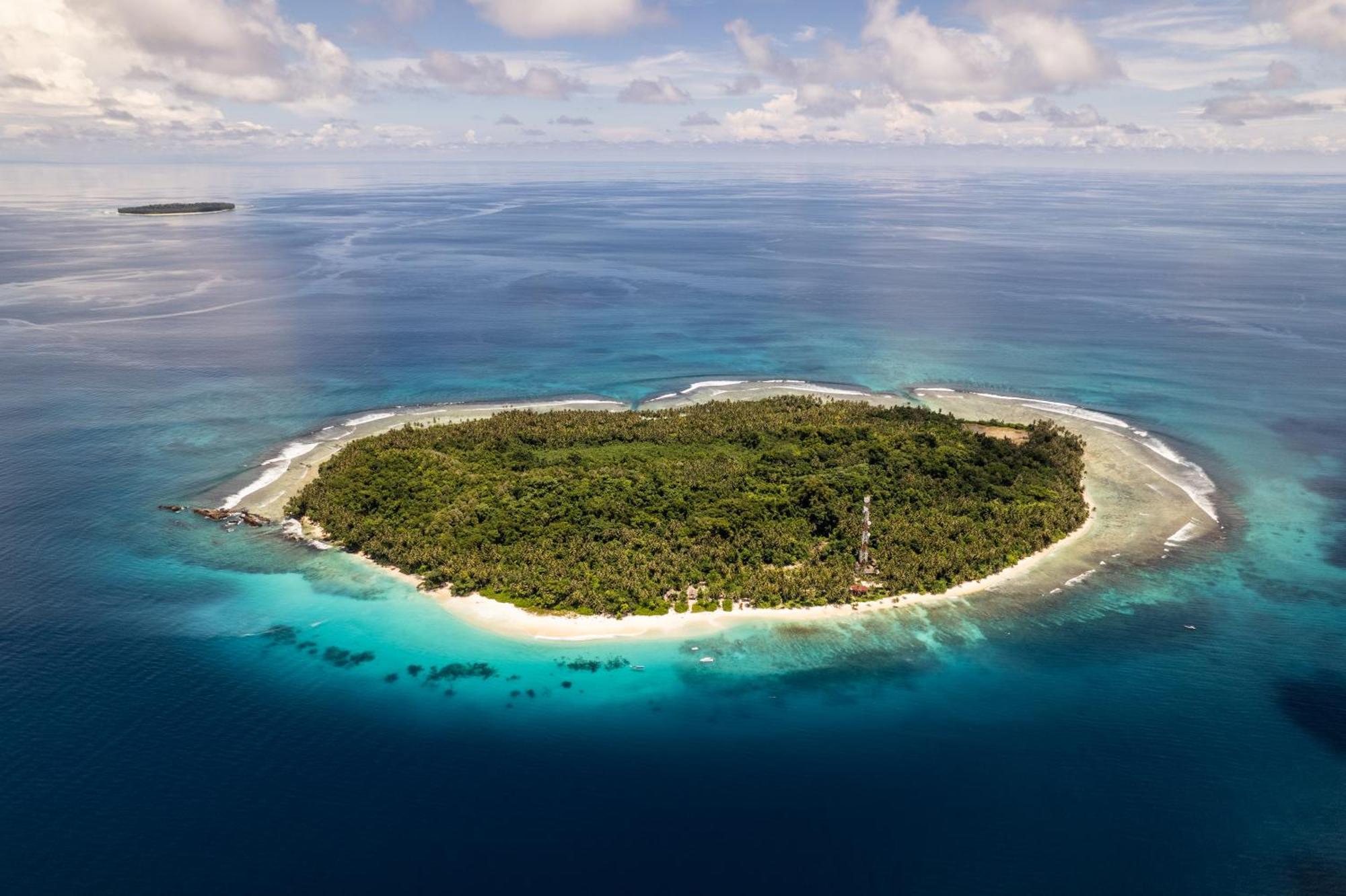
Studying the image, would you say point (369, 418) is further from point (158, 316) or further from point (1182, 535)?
point (1182, 535)

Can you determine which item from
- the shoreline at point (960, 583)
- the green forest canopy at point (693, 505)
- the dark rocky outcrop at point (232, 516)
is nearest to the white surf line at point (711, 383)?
the shoreline at point (960, 583)

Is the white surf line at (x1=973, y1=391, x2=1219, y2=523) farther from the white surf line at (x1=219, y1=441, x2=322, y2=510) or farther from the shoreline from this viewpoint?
the white surf line at (x1=219, y1=441, x2=322, y2=510)

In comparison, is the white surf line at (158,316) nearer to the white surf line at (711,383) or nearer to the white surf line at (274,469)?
the white surf line at (274,469)

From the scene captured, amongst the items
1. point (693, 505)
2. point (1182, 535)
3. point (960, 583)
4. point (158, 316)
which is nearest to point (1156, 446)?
point (1182, 535)

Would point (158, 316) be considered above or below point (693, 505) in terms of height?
above

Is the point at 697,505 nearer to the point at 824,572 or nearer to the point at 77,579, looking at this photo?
the point at 824,572
